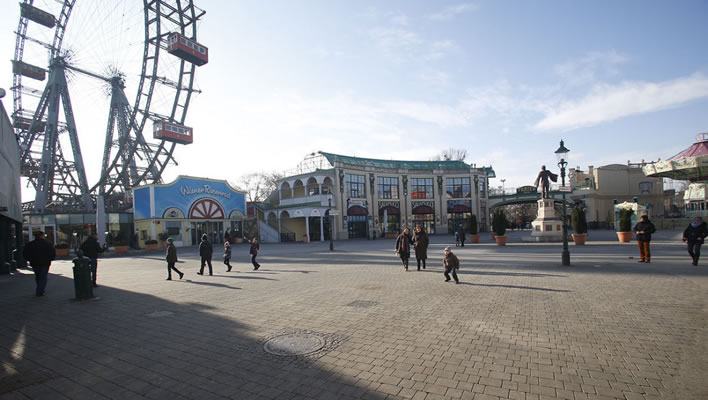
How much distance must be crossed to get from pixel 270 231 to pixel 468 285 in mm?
32899

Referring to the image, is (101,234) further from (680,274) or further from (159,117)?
(680,274)

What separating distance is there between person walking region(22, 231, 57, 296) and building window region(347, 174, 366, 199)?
112 ft

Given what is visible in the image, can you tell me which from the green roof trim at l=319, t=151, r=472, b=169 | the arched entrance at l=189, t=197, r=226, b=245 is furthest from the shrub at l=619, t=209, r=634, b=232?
the arched entrance at l=189, t=197, r=226, b=245

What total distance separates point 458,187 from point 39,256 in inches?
1808

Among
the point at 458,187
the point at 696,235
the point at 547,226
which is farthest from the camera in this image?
the point at 458,187

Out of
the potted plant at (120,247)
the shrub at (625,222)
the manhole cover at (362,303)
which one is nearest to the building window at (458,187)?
the shrub at (625,222)

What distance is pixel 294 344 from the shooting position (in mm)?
5371

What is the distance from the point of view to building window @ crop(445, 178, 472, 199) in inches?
1935

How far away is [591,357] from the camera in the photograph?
459 centimetres

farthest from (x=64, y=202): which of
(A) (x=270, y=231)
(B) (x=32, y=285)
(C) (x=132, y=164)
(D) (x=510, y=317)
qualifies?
(D) (x=510, y=317)

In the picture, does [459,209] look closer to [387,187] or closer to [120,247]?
[387,187]

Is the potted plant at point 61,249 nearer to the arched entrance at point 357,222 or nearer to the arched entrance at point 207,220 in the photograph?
the arched entrance at point 207,220

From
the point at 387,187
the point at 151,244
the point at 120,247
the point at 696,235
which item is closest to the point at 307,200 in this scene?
the point at 387,187

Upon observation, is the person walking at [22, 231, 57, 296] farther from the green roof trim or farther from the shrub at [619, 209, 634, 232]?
the green roof trim
